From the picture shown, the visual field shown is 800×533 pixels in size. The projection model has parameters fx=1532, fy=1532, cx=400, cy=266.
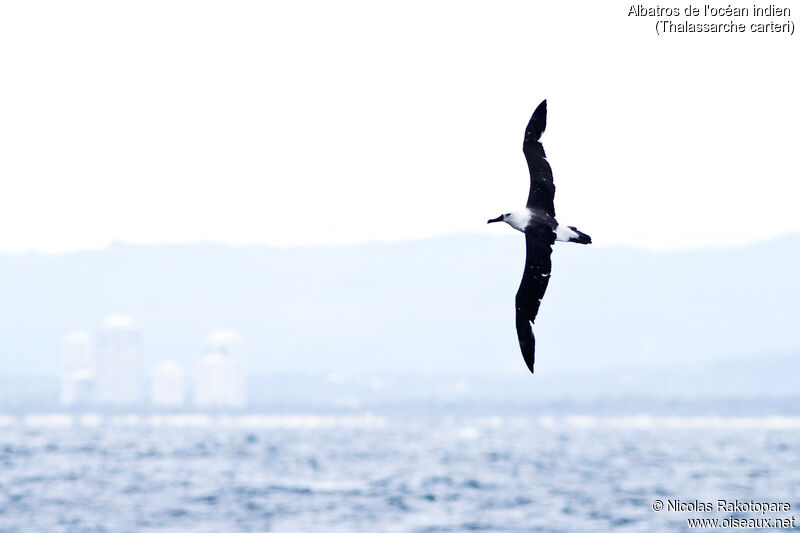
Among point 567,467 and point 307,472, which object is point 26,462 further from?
point 567,467

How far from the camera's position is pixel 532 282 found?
882 inches

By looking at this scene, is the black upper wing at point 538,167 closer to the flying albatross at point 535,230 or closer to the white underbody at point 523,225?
the flying albatross at point 535,230

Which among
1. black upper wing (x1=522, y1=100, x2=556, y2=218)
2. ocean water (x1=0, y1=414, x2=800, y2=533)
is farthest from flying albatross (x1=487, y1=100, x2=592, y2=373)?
ocean water (x1=0, y1=414, x2=800, y2=533)

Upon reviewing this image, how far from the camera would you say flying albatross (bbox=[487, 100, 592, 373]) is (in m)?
21.3

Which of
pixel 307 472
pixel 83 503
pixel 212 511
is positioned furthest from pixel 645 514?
pixel 307 472

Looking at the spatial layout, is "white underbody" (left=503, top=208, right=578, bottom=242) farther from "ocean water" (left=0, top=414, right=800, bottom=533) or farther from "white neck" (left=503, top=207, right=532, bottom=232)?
"ocean water" (left=0, top=414, right=800, bottom=533)

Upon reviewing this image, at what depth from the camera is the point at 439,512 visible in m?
104

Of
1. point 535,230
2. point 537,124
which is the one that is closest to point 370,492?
point 537,124

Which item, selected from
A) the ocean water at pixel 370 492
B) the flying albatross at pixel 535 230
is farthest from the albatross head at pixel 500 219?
the ocean water at pixel 370 492

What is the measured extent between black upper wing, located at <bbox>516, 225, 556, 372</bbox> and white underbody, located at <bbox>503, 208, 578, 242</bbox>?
0.09 m

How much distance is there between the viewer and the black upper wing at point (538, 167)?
72.1 feet

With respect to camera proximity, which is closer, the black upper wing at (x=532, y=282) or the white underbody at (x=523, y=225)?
the white underbody at (x=523, y=225)

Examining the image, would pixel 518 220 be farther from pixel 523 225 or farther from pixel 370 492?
pixel 370 492

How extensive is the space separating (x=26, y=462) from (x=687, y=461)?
259 ft
